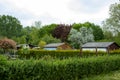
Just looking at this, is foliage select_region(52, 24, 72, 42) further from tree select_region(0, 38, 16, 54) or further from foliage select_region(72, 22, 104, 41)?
→ tree select_region(0, 38, 16, 54)

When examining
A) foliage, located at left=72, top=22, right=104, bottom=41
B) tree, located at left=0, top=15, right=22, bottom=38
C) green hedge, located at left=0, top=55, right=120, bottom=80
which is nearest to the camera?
green hedge, located at left=0, top=55, right=120, bottom=80

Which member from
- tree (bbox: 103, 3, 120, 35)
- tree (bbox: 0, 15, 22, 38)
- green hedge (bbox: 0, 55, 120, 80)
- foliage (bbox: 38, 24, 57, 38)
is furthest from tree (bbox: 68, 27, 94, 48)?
green hedge (bbox: 0, 55, 120, 80)

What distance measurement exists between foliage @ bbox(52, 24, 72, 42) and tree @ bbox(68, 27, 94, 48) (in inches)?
160

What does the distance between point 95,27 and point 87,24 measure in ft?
9.42

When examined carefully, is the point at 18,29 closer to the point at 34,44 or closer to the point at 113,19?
the point at 34,44

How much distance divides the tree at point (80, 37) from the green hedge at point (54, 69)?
157 feet

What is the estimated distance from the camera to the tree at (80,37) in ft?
207

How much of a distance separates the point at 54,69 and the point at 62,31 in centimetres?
6016

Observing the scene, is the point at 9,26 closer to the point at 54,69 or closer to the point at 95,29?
the point at 95,29

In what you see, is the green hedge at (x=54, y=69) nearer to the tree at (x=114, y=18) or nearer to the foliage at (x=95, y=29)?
the tree at (x=114, y=18)

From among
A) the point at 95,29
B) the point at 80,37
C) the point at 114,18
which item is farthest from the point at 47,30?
the point at 114,18

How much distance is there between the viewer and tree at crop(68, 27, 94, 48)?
207ft

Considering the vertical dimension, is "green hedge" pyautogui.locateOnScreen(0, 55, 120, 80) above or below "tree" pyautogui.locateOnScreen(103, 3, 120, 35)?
below

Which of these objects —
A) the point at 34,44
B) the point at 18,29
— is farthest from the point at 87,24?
the point at 18,29
